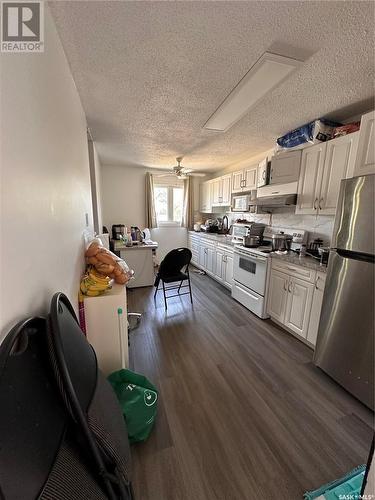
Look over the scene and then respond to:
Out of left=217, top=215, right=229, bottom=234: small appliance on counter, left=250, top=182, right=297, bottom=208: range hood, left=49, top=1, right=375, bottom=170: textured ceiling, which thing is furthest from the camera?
left=217, top=215, right=229, bottom=234: small appliance on counter

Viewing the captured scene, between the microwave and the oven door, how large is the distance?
2.74 feet

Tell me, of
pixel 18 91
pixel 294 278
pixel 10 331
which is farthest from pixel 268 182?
pixel 10 331

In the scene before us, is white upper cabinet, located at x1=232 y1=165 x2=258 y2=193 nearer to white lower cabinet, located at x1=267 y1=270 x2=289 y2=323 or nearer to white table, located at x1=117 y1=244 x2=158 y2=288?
white lower cabinet, located at x1=267 y1=270 x2=289 y2=323

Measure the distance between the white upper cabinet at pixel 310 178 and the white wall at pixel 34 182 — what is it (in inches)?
94.0

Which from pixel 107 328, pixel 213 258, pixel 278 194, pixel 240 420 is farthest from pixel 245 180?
pixel 240 420

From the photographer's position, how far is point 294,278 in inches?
91.4

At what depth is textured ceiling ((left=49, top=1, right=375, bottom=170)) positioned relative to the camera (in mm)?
1030

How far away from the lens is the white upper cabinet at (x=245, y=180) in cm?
339

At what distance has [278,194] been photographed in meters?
2.76

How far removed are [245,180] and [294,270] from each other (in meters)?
1.95

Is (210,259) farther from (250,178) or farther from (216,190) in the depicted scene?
(250,178)

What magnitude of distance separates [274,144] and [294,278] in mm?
1987

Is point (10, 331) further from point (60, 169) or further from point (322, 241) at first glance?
point (322, 241)

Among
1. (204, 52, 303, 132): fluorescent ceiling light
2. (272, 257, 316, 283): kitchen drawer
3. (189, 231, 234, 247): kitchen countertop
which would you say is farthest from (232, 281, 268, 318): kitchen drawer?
(204, 52, 303, 132): fluorescent ceiling light
